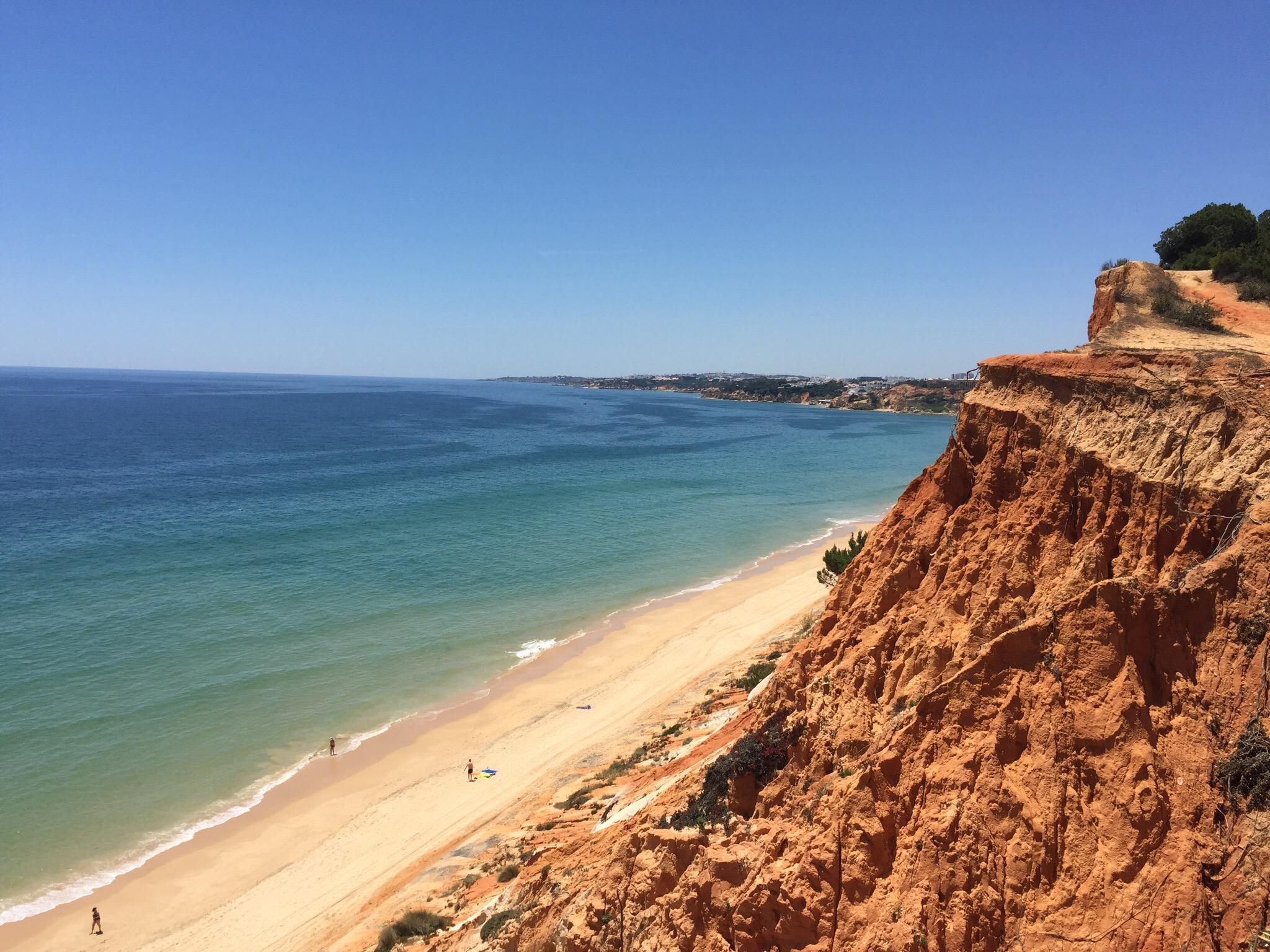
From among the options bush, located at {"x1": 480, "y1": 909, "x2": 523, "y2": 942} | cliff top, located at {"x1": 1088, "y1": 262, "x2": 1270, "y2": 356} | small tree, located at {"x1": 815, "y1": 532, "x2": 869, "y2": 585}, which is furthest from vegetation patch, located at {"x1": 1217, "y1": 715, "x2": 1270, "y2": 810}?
small tree, located at {"x1": 815, "y1": 532, "x2": 869, "y2": 585}

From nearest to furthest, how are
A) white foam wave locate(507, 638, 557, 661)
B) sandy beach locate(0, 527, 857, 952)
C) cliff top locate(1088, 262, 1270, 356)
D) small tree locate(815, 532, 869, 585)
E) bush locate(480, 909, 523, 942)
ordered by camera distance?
cliff top locate(1088, 262, 1270, 356)
bush locate(480, 909, 523, 942)
sandy beach locate(0, 527, 857, 952)
small tree locate(815, 532, 869, 585)
white foam wave locate(507, 638, 557, 661)

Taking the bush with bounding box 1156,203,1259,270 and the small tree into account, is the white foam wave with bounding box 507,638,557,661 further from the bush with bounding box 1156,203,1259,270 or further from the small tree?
the bush with bounding box 1156,203,1259,270

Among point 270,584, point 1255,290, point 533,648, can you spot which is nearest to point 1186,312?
point 1255,290

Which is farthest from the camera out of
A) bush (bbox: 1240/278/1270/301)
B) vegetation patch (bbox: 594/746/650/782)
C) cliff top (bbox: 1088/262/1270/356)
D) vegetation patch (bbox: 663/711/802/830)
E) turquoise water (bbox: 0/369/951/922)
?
turquoise water (bbox: 0/369/951/922)

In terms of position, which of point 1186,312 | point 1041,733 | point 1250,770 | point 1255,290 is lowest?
point 1041,733

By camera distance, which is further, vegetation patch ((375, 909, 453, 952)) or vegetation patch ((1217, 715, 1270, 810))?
vegetation patch ((375, 909, 453, 952))

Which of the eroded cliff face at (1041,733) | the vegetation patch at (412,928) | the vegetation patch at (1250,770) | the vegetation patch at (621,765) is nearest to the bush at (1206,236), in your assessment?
the eroded cliff face at (1041,733)

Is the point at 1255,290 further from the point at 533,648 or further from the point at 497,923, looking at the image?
the point at 533,648
